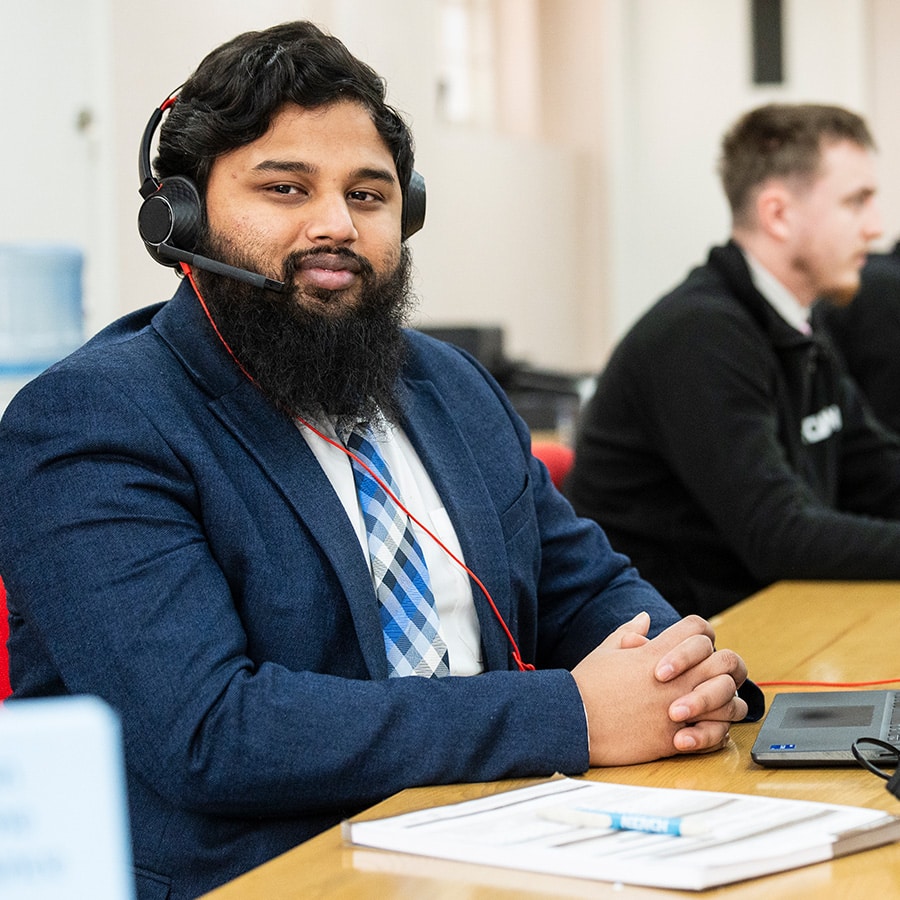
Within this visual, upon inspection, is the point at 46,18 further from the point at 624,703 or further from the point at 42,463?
the point at 624,703

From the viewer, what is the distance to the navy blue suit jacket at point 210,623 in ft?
3.85

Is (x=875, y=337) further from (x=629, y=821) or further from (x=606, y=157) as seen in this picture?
(x=606, y=157)

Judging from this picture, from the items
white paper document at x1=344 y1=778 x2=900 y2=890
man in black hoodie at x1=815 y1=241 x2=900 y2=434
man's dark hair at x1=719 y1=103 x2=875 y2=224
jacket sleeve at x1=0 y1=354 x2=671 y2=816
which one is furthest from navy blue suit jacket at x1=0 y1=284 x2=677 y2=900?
man in black hoodie at x1=815 y1=241 x2=900 y2=434

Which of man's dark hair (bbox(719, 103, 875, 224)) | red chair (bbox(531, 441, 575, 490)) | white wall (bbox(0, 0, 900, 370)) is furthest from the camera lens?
white wall (bbox(0, 0, 900, 370))

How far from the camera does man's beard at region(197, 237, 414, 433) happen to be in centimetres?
147

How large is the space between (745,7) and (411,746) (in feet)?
24.0

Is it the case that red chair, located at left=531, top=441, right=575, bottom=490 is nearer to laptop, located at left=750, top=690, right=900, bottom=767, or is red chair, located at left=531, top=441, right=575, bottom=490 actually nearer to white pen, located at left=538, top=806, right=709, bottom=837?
laptop, located at left=750, top=690, right=900, bottom=767

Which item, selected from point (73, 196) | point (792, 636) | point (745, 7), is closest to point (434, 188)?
point (73, 196)

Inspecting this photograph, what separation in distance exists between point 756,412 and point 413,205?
1.00 meters

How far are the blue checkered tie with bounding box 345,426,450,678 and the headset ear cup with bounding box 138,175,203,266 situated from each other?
12.2 inches

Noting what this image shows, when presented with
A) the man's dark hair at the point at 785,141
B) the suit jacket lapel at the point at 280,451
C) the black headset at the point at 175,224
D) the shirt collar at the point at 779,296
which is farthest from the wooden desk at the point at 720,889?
the man's dark hair at the point at 785,141

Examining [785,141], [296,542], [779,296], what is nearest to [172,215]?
[296,542]

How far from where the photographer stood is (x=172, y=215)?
4.88ft

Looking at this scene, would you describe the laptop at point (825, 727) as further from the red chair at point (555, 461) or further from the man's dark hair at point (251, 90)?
the red chair at point (555, 461)
